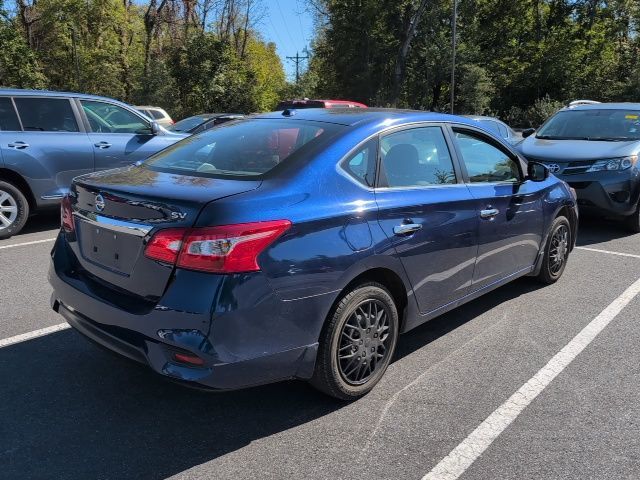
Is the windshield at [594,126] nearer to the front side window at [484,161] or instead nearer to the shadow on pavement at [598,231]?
the shadow on pavement at [598,231]

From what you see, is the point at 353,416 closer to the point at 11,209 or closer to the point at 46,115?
the point at 11,209

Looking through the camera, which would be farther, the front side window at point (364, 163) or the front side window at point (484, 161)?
the front side window at point (484, 161)

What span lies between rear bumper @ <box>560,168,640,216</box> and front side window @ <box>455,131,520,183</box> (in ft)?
10.8

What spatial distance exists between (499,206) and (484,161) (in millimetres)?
369

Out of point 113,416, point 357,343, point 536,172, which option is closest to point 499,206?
point 536,172

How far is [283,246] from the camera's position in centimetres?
272

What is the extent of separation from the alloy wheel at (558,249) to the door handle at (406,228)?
7.71ft

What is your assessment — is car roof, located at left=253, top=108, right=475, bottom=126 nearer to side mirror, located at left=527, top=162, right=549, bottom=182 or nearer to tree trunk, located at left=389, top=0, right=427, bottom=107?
side mirror, located at left=527, top=162, right=549, bottom=182

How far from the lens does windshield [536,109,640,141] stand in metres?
8.12

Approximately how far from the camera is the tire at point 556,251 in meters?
Answer: 5.20

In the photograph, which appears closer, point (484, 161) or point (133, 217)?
point (133, 217)

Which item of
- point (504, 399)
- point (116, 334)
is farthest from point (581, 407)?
point (116, 334)

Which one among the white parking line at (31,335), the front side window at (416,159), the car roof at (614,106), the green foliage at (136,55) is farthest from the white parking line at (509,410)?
the green foliage at (136,55)

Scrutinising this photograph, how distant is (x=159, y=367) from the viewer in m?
2.67
